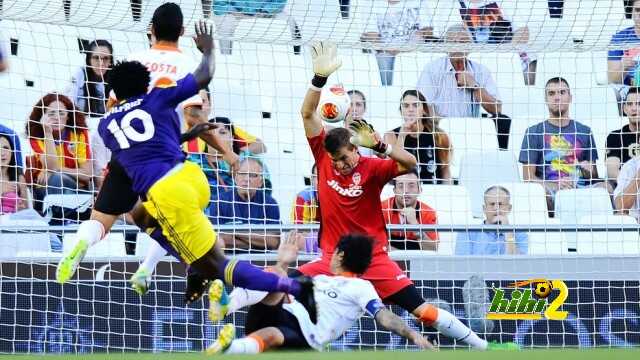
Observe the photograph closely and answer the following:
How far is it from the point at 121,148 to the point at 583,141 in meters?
5.38

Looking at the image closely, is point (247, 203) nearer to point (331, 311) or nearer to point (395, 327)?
point (331, 311)

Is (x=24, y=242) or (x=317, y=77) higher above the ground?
(x=317, y=77)

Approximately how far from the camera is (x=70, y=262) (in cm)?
839

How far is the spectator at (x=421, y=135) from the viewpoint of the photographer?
38.9 ft

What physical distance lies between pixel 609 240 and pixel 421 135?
191cm

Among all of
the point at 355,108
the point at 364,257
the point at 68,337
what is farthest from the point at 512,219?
the point at 68,337

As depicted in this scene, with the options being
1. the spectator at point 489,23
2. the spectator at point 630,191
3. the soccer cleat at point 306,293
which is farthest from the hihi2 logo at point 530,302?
the soccer cleat at point 306,293

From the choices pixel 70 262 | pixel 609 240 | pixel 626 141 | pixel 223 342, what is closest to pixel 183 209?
pixel 70 262

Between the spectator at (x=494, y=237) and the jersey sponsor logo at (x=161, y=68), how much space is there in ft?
12.2

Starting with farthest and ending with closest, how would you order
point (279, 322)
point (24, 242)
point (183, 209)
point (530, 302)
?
1. point (530, 302)
2. point (24, 242)
3. point (279, 322)
4. point (183, 209)

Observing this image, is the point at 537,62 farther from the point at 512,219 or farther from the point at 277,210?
the point at 277,210

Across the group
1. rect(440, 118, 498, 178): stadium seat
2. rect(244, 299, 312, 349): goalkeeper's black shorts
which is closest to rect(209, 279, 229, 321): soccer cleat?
rect(244, 299, 312, 349): goalkeeper's black shorts

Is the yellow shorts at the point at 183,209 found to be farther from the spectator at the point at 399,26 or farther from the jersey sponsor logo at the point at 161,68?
the spectator at the point at 399,26

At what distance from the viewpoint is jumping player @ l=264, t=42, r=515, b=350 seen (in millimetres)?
9867
